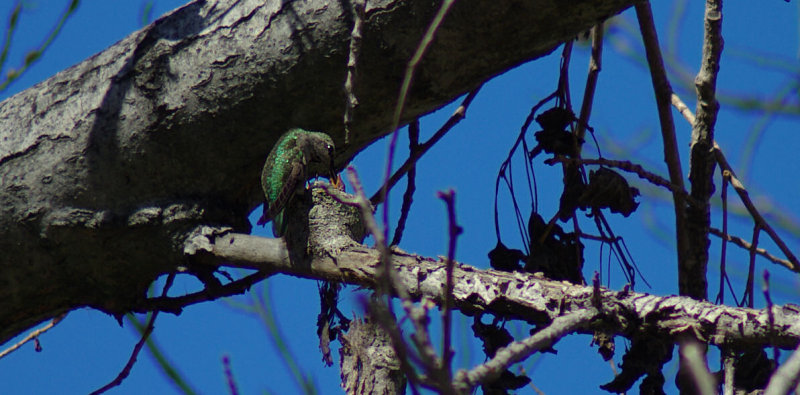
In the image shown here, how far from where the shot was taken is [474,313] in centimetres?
191

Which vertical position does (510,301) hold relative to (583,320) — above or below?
above

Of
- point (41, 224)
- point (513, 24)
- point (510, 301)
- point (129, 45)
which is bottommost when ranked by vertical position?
point (510, 301)

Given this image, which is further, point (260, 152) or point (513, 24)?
point (260, 152)

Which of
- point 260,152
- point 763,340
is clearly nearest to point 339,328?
point 260,152

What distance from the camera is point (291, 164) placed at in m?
2.22

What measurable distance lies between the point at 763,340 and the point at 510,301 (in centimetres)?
51

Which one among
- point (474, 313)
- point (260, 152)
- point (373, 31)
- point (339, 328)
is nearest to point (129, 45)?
point (260, 152)

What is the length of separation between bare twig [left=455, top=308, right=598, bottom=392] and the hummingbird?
3.25 ft

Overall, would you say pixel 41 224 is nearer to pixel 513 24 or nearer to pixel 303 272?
pixel 303 272

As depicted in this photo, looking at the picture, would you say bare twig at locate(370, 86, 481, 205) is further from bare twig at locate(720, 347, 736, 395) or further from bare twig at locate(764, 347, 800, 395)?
bare twig at locate(764, 347, 800, 395)

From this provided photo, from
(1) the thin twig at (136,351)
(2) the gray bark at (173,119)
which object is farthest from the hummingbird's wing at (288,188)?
(1) the thin twig at (136,351)

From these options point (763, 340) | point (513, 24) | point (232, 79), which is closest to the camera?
point (763, 340)

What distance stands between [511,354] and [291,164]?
1.23 meters

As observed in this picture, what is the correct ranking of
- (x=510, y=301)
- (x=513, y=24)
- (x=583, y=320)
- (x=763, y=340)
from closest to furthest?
1. (x=583, y=320)
2. (x=763, y=340)
3. (x=510, y=301)
4. (x=513, y=24)
